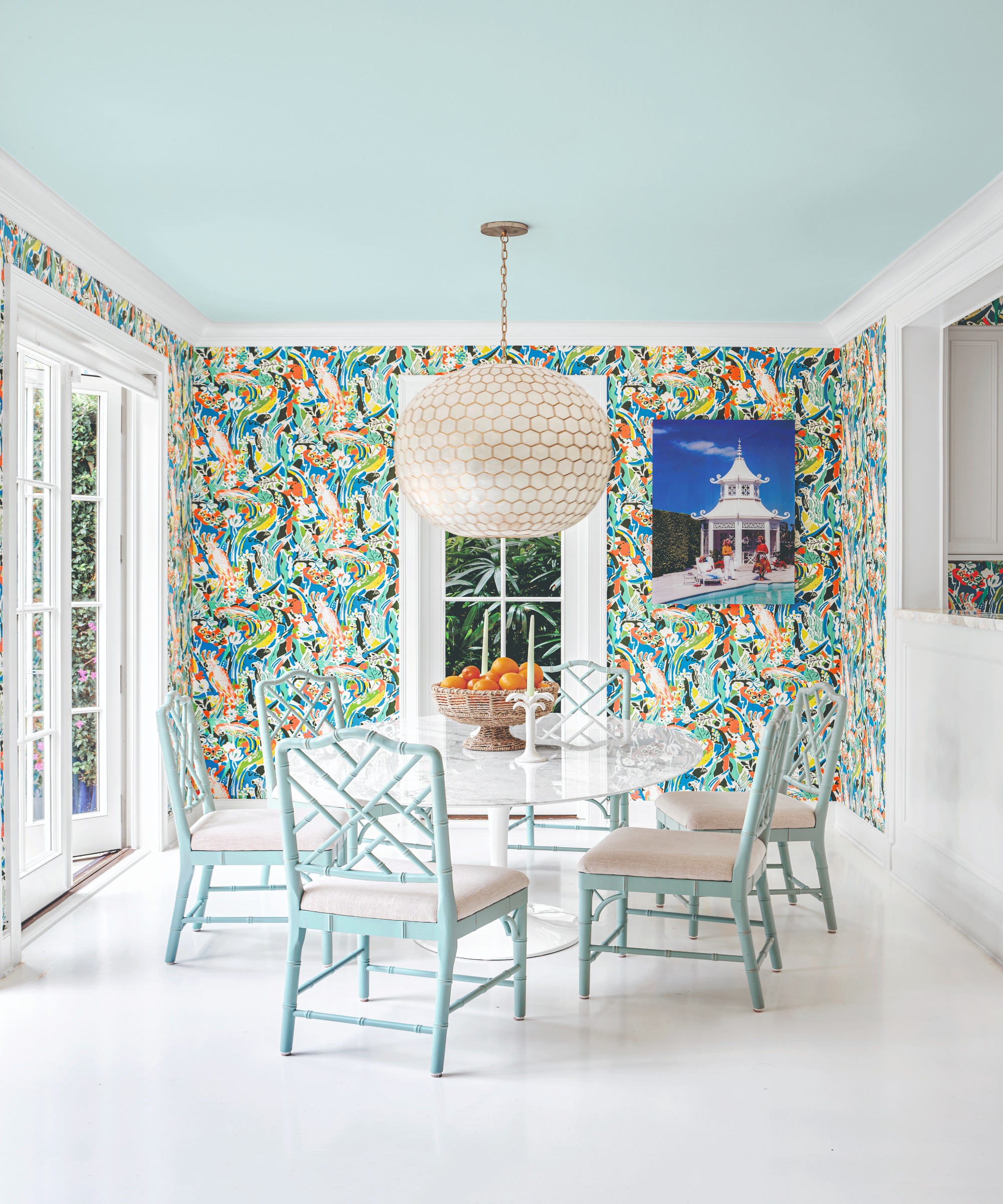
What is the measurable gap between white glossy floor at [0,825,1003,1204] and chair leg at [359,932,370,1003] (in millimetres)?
69

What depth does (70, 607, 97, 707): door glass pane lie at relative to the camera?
430 centimetres

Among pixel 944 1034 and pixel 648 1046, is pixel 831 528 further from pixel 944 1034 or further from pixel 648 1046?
pixel 648 1046

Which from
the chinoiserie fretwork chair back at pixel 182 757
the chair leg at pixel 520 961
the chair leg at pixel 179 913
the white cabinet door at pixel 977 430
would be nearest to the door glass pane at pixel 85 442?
the chinoiserie fretwork chair back at pixel 182 757

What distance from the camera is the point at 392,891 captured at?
2520 millimetres

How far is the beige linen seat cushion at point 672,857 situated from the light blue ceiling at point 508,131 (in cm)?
202

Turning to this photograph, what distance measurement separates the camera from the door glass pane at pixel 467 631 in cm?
505

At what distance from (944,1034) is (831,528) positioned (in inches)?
109

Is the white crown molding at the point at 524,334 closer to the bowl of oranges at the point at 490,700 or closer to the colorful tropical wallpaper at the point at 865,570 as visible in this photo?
the colorful tropical wallpaper at the point at 865,570

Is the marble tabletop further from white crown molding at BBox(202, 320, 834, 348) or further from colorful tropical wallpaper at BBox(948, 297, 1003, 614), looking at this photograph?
white crown molding at BBox(202, 320, 834, 348)

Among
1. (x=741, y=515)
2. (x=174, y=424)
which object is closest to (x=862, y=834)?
(x=741, y=515)

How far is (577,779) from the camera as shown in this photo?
106 inches

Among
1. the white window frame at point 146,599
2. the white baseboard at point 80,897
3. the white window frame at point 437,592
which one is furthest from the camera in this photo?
the white window frame at point 437,592

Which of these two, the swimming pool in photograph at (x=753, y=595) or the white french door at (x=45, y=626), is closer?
the white french door at (x=45, y=626)

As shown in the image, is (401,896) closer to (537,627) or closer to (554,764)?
(554,764)
